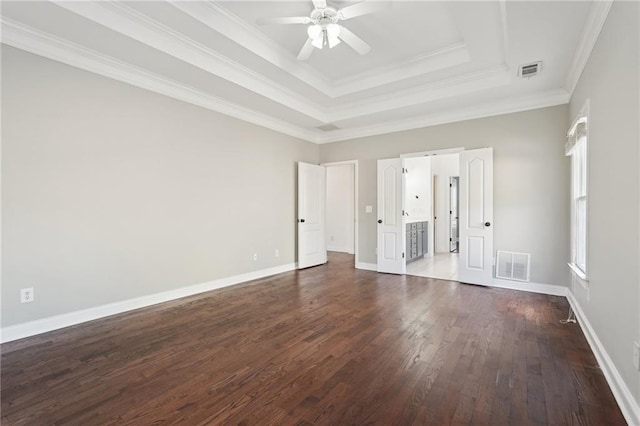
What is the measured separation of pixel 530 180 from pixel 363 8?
346 cm

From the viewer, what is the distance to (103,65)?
10.6 feet

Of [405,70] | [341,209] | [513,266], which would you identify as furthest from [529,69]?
[341,209]

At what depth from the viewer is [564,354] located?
7.95 feet

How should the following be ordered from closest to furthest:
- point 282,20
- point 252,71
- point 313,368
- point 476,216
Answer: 1. point 313,368
2. point 282,20
3. point 252,71
4. point 476,216

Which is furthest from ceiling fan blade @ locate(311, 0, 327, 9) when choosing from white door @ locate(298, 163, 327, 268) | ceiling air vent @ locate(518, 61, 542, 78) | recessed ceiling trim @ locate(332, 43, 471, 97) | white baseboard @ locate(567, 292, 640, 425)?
white baseboard @ locate(567, 292, 640, 425)

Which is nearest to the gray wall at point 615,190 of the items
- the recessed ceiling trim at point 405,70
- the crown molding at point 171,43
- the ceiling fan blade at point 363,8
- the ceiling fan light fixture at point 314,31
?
the recessed ceiling trim at point 405,70

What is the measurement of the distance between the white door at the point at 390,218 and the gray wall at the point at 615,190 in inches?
114

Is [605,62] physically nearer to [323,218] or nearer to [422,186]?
[323,218]

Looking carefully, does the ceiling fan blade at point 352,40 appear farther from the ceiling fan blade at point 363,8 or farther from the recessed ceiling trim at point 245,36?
the recessed ceiling trim at point 245,36

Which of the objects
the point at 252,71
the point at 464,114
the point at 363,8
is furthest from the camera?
the point at 464,114

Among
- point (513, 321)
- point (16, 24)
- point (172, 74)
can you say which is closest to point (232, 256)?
point (172, 74)

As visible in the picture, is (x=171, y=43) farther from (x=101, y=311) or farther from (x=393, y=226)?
(x=393, y=226)

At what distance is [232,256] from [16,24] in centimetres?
340

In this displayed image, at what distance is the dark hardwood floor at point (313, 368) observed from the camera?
1.74 m
